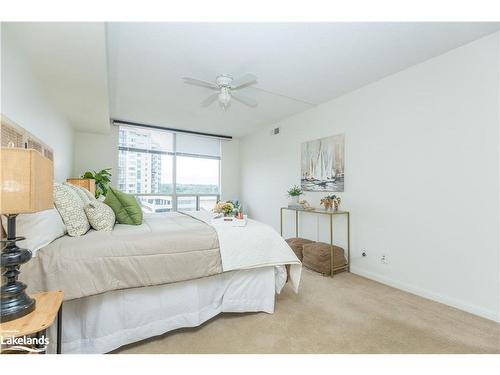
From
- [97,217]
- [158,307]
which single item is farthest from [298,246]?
[97,217]

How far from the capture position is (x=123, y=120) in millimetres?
A: 4691

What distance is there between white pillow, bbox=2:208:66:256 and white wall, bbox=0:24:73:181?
33.3 inches

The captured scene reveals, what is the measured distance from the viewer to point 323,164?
3752 millimetres

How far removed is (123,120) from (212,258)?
4074 millimetres

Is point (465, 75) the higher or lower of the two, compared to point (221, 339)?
higher

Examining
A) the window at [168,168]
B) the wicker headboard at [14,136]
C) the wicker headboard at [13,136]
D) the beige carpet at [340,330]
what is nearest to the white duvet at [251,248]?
the beige carpet at [340,330]

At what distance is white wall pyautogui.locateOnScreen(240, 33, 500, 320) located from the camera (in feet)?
6.95

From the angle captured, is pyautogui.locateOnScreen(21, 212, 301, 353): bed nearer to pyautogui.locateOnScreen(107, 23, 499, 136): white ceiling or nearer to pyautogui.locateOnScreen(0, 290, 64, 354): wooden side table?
pyautogui.locateOnScreen(0, 290, 64, 354): wooden side table

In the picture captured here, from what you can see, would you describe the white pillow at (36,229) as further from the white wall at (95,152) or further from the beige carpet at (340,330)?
the white wall at (95,152)

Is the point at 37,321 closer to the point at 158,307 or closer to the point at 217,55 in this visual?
the point at 158,307

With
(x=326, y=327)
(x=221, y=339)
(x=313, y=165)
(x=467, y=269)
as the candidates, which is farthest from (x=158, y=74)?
(x=467, y=269)

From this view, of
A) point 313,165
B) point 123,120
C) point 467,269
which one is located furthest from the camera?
point 123,120
